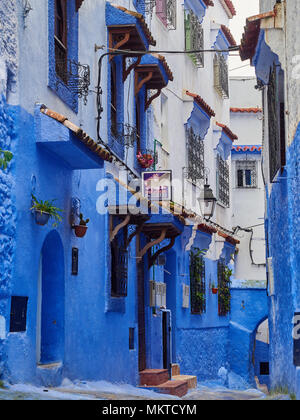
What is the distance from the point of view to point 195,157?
75.6 ft

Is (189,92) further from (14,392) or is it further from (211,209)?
(14,392)

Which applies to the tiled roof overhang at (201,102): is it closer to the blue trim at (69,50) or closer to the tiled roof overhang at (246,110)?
the tiled roof overhang at (246,110)

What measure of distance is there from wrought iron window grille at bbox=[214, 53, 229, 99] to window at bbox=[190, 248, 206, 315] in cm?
667

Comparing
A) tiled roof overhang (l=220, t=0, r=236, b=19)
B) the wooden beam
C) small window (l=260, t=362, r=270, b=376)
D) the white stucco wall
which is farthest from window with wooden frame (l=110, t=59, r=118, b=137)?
small window (l=260, t=362, r=270, b=376)

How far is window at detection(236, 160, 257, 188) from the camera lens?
102 ft

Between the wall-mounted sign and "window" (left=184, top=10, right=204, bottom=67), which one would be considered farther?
"window" (left=184, top=10, right=204, bottom=67)

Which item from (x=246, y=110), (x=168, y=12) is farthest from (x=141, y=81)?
(x=246, y=110)

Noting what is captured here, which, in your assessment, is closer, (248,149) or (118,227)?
(118,227)

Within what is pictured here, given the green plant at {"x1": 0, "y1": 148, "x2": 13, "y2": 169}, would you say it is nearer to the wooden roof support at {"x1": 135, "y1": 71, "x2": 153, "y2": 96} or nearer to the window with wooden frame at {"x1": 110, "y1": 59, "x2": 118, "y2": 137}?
the window with wooden frame at {"x1": 110, "y1": 59, "x2": 118, "y2": 137}

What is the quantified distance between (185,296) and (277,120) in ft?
29.1

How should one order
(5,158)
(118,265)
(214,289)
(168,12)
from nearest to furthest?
(5,158), (118,265), (168,12), (214,289)

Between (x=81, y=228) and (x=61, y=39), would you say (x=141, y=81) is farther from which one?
(x=81, y=228)

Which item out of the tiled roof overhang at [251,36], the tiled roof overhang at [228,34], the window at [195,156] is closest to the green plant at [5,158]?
the tiled roof overhang at [251,36]

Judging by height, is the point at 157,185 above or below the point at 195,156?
below
